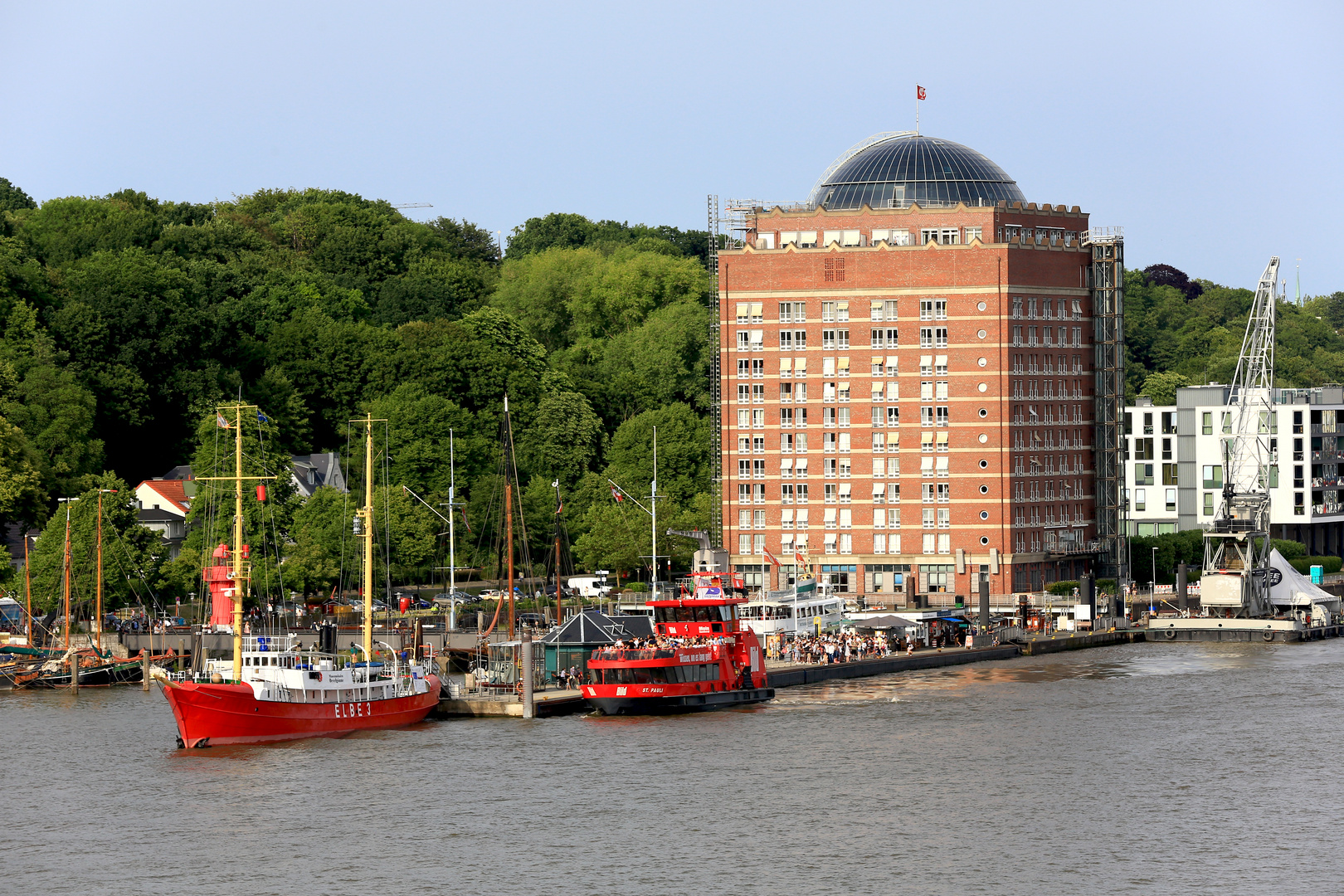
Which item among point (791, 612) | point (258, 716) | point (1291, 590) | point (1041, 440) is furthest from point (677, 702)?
point (1291, 590)

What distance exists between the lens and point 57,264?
173m

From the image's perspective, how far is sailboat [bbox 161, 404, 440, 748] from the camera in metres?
95.1

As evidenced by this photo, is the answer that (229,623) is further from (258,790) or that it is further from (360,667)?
(258,790)

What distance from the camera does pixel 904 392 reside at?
6132 inches

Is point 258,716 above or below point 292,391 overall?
below

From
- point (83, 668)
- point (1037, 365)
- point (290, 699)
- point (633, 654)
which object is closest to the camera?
point (290, 699)

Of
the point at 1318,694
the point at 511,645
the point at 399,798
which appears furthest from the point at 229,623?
the point at 1318,694

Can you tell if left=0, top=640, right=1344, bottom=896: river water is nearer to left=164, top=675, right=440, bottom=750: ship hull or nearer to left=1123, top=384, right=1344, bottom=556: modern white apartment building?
left=164, top=675, right=440, bottom=750: ship hull

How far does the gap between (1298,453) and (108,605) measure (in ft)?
376

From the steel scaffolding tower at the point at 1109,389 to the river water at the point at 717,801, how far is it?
52014 mm

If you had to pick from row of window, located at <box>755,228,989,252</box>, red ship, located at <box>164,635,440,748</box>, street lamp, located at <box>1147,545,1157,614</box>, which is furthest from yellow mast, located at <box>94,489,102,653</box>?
street lamp, located at <box>1147,545,1157,614</box>

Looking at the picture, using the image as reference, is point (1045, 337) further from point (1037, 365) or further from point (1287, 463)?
point (1287, 463)

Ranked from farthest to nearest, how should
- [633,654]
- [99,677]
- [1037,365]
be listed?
[1037,365] → [99,677] → [633,654]

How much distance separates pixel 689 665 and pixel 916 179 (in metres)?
66.5
